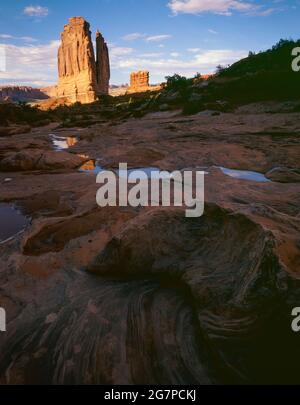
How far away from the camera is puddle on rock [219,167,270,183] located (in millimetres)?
5609

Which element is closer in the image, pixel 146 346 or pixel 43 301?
pixel 146 346

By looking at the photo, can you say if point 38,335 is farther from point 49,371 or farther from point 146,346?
point 146,346

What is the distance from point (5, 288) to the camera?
2561mm

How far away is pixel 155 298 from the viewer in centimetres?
221

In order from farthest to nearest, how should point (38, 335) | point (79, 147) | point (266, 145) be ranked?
point (79, 147) → point (266, 145) → point (38, 335)

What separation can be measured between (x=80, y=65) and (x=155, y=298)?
2763 inches

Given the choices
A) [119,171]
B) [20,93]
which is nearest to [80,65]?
[119,171]

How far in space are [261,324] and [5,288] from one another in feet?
6.78

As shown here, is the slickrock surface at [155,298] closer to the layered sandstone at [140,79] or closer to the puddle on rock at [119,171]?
the puddle on rock at [119,171]

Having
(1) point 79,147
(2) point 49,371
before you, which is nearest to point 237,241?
(2) point 49,371
